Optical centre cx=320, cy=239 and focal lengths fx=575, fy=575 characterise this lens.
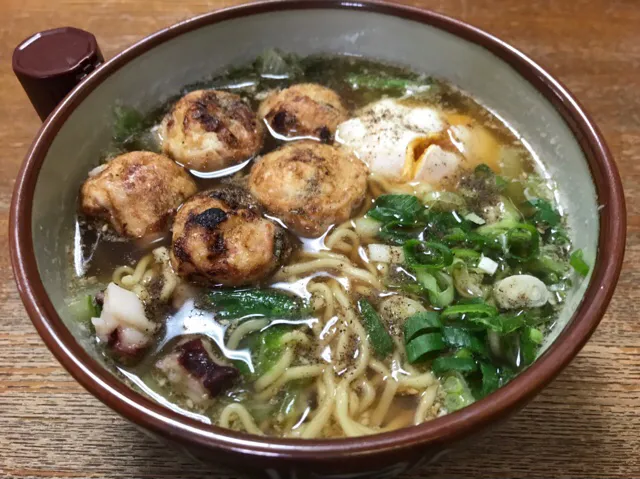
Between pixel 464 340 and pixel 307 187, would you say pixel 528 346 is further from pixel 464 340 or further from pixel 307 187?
pixel 307 187

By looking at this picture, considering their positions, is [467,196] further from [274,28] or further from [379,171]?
[274,28]

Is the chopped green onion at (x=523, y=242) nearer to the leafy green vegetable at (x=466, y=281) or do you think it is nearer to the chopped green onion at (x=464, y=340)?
the leafy green vegetable at (x=466, y=281)

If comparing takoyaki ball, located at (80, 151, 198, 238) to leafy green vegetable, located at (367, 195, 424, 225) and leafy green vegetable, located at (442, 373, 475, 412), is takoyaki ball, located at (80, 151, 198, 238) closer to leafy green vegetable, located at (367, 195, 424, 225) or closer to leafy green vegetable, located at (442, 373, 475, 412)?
leafy green vegetable, located at (367, 195, 424, 225)

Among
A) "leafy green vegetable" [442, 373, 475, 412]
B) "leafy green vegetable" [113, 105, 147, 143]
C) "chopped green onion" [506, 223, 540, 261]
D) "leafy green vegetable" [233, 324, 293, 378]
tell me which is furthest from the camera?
"leafy green vegetable" [113, 105, 147, 143]

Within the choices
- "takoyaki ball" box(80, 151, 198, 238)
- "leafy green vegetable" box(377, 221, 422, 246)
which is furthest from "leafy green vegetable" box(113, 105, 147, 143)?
"leafy green vegetable" box(377, 221, 422, 246)

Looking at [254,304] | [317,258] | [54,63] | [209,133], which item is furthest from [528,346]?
[54,63]

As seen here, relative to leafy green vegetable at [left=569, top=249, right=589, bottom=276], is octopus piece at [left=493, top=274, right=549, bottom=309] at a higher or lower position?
lower
